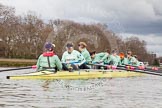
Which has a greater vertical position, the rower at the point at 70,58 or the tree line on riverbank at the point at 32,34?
the tree line on riverbank at the point at 32,34

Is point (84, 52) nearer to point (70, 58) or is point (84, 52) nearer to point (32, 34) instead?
point (70, 58)

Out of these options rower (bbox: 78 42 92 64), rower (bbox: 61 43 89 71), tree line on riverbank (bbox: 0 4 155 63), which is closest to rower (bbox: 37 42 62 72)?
rower (bbox: 61 43 89 71)

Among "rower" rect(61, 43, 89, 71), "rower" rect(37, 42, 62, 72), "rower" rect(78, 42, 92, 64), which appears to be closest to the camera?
"rower" rect(37, 42, 62, 72)

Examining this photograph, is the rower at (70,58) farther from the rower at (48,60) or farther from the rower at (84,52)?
the rower at (84,52)

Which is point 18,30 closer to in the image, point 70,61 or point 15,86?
point 70,61

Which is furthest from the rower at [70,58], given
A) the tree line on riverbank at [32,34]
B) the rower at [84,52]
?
the tree line on riverbank at [32,34]

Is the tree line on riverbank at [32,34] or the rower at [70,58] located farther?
the tree line on riverbank at [32,34]

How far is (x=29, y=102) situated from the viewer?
38.9 ft

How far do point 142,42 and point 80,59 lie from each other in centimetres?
9912

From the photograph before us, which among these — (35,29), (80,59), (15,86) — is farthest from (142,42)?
(15,86)

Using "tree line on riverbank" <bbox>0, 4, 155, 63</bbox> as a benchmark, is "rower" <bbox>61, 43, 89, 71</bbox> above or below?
below

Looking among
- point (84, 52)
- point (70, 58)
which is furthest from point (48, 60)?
point (84, 52)

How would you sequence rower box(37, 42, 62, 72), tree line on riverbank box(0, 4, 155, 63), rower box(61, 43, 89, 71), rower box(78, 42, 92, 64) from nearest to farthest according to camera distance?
rower box(37, 42, 62, 72)
rower box(61, 43, 89, 71)
rower box(78, 42, 92, 64)
tree line on riverbank box(0, 4, 155, 63)

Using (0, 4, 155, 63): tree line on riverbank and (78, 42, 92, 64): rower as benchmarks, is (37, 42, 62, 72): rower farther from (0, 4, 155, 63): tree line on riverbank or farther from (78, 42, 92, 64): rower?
(0, 4, 155, 63): tree line on riverbank
